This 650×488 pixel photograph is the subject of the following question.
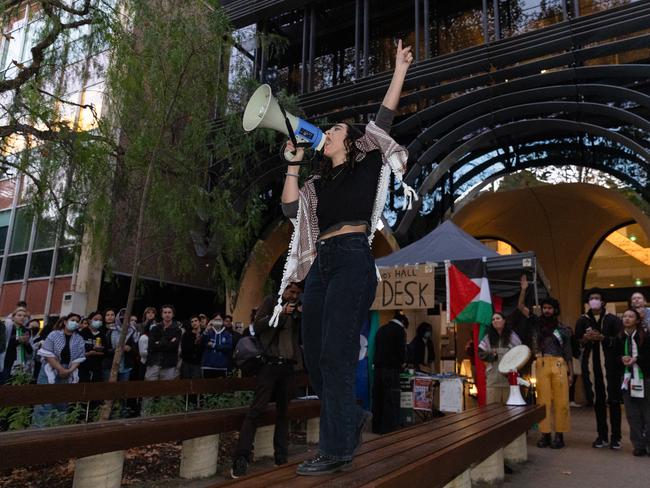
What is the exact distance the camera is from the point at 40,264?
17.8m

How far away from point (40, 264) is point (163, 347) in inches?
443

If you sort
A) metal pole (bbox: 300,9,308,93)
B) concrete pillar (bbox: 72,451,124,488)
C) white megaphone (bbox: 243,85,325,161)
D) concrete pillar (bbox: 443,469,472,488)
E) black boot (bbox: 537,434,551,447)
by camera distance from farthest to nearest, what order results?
metal pole (bbox: 300,9,308,93)
black boot (bbox: 537,434,551,447)
concrete pillar (bbox: 72,451,124,488)
concrete pillar (bbox: 443,469,472,488)
white megaphone (bbox: 243,85,325,161)

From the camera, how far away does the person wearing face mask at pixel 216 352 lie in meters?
9.80

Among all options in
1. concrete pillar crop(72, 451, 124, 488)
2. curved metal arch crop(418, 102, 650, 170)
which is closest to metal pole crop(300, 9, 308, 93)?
curved metal arch crop(418, 102, 650, 170)

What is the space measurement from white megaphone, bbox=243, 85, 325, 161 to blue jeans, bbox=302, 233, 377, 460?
21.1 inches

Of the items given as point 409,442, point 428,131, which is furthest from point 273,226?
point 409,442

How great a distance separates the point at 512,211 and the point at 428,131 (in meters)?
6.44

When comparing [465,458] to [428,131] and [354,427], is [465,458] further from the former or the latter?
[428,131]

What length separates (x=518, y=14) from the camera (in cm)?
1208

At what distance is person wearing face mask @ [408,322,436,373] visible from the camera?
39.0 feet

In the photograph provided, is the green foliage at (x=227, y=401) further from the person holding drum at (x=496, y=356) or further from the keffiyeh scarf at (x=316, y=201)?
the keffiyeh scarf at (x=316, y=201)

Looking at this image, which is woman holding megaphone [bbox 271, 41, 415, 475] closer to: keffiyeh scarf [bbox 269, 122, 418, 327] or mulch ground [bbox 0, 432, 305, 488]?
keffiyeh scarf [bbox 269, 122, 418, 327]

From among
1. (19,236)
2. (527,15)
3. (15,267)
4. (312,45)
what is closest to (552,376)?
(527,15)

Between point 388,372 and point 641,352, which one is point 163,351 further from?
point 641,352
